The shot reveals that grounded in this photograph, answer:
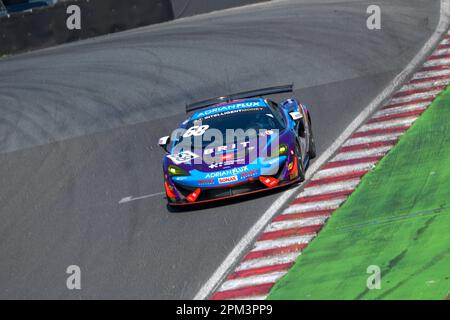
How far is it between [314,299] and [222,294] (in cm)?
105

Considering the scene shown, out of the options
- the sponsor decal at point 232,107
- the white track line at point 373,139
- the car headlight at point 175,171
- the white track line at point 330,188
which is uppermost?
the sponsor decal at point 232,107

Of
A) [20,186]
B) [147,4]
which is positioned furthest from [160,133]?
[147,4]

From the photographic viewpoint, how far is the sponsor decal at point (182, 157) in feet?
42.8

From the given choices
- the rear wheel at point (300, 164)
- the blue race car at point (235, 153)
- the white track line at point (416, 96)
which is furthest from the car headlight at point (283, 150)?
the white track line at point (416, 96)

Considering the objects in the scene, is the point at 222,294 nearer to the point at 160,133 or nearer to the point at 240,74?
the point at 160,133

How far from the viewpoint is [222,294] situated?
1005 cm

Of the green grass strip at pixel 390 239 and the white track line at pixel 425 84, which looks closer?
the green grass strip at pixel 390 239

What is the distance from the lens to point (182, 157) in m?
13.2

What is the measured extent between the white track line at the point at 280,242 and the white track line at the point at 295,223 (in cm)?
39

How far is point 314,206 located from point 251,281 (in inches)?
93.1

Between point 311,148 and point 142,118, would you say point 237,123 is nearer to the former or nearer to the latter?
point 311,148

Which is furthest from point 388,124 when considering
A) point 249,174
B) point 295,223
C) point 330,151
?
point 295,223

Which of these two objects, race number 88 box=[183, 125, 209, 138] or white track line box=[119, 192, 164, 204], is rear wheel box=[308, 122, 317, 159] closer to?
race number 88 box=[183, 125, 209, 138]

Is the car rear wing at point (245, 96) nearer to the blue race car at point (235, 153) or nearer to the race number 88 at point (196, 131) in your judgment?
the blue race car at point (235, 153)
